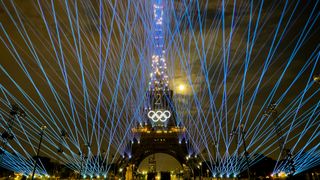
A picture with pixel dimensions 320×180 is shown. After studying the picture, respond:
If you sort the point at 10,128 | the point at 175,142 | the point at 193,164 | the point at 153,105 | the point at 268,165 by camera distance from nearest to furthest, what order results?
the point at 10,128, the point at 193,164, the point at 175,142, the point at 268,165, the point at 153,105

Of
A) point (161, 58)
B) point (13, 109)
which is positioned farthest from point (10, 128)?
point (161, 58)

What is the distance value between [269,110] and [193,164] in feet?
180

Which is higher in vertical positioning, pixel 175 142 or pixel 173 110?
pixel 173 110

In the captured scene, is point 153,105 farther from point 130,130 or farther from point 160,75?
point 130,130

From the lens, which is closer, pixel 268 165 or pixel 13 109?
pixel 13 109

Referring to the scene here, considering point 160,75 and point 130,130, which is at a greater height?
point 160,75

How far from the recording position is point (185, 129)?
307 ft

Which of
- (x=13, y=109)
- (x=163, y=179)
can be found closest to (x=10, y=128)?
(x=13, y=109)

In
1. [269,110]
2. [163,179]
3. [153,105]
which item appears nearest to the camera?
[269,110]

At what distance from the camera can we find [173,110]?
117688 millimetres

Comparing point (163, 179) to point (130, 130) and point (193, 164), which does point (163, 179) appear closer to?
point (193, 164)

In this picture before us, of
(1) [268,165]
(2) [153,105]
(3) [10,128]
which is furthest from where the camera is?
(2) [153,105]

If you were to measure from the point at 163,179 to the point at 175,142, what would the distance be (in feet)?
120

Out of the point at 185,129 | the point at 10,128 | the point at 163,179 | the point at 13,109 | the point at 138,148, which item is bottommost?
the point at 163,179
